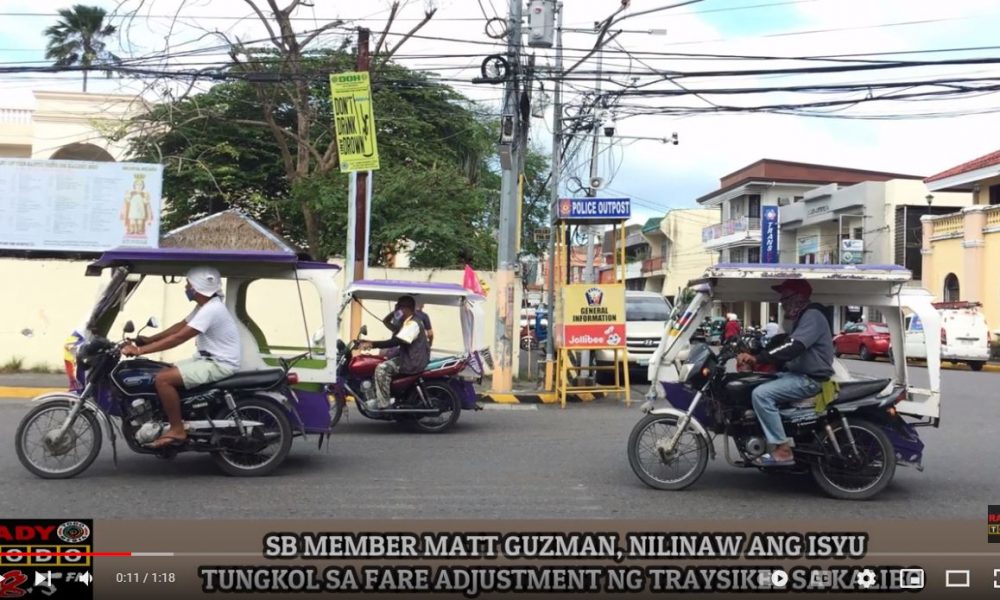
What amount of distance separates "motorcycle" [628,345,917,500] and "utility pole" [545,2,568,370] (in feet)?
25.1

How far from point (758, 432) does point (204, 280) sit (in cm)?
483

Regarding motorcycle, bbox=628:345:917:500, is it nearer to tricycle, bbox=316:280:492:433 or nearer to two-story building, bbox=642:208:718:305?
tricycle, bbox=316:280:492:433

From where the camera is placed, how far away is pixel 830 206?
4266cm

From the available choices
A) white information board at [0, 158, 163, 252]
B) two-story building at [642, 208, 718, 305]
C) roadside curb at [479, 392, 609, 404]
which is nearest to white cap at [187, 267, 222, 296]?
roadside curb at [479, 392, 609, 404]

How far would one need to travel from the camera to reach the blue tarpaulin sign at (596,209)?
14.1 meters

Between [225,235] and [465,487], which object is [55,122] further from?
[465,487]

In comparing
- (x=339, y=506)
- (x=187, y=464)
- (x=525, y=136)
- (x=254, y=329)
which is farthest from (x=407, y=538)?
(x=525, y=136)

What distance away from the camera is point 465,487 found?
7574mm

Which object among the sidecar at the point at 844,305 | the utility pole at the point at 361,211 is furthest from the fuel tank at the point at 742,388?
the utility pole at the point at 361,211

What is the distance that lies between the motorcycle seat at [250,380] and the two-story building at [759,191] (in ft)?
141

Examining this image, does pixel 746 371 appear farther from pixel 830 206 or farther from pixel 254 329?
pixel 830 206

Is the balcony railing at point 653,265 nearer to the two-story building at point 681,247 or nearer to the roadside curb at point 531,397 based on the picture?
the two-story building at point 681,247

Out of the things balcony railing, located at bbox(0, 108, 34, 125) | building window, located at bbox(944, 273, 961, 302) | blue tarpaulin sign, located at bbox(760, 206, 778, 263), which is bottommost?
building window, located at bbox(944, 273, 961, 302)

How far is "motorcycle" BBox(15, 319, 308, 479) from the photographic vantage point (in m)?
7.42
